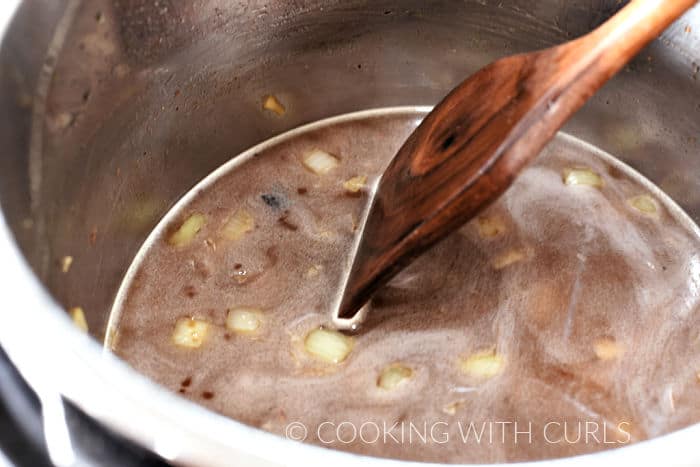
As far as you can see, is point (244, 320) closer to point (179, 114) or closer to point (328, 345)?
point (328, 345)

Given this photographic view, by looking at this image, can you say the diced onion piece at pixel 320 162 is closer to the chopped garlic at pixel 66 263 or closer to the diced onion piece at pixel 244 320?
the diced onion piece at pixel 244 320

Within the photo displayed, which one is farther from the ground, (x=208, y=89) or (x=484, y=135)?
(x=484, y=135)

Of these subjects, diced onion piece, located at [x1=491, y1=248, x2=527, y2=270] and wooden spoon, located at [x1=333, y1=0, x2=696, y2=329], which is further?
diced onion piece, located at [x1=491, y1=248, x2=527, y2=270]

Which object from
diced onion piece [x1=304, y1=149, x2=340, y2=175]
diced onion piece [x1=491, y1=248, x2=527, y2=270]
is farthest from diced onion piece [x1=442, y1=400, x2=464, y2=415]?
diced onion piece [x1=304, y1=149, x2=340, y2=175]

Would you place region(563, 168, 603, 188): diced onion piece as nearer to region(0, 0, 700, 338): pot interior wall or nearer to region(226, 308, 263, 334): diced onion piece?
region(0, 0, 700, 338): pot interior wall

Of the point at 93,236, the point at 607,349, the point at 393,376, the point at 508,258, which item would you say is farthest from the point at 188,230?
the point at 607,349

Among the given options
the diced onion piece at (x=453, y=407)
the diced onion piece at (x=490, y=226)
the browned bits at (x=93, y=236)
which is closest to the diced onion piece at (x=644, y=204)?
the diced onion piece at (x=490, y=226)
